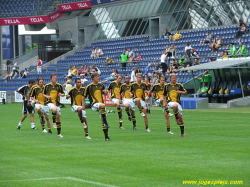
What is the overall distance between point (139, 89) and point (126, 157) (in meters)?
9.03

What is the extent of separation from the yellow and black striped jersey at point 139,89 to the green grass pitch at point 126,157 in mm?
1334

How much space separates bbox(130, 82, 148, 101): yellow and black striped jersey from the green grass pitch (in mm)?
1334

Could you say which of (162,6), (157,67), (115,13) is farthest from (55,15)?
(157,67)

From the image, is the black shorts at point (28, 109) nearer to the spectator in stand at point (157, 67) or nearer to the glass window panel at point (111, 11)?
the spectator in stand at point (157, 67)

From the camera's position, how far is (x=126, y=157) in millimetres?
13508

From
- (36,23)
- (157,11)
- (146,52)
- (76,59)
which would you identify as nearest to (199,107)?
(146,52)

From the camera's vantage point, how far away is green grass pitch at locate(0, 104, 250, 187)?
1052 cm

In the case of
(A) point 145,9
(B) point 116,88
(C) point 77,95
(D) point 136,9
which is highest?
(D) point 136,9

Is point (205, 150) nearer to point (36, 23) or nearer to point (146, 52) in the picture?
point (146, 52)

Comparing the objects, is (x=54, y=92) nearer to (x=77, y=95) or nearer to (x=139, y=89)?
(x=77, y=95)

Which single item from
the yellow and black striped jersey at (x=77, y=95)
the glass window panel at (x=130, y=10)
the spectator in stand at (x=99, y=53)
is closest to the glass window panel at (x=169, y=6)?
the glass window panel at (x=130, y=10)

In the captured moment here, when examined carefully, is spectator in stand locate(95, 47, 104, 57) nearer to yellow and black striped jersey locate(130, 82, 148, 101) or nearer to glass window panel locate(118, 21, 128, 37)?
glass window panel locate(118, 21, 128, 37)

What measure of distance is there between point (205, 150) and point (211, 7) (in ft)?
107

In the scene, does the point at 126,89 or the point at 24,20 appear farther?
the point at 24,20
